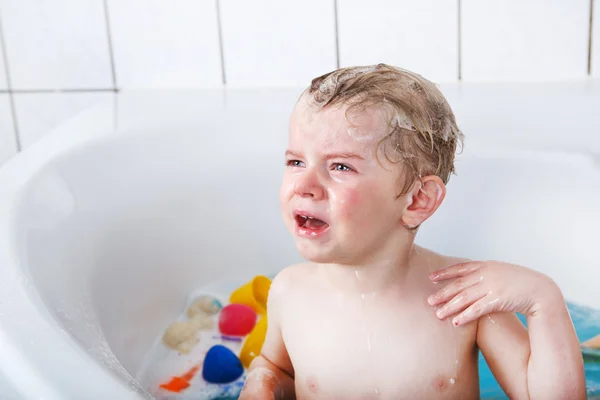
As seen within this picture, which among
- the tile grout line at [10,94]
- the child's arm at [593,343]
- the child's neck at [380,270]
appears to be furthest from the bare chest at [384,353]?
the tile grout line at [10,94]

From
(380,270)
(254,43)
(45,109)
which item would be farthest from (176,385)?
(45,109)

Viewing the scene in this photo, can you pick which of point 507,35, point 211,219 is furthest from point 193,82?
point 507,35

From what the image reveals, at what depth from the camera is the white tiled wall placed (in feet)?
4.53

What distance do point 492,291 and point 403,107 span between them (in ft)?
0.66

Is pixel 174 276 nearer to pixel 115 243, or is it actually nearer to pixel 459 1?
pixel 115 243

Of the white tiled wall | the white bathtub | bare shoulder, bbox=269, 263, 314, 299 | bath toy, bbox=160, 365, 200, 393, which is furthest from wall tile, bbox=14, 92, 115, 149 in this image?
bare shoulder, bbox=269, 263, 314, 299

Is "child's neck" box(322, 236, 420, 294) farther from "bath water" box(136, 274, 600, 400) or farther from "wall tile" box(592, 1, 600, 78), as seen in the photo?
"wall tile" box(592, 1, 600, 78)

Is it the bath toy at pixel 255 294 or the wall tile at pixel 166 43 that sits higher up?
the wall tile at pixel 166 43

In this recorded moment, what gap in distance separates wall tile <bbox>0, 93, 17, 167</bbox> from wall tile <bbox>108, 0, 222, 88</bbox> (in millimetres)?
309

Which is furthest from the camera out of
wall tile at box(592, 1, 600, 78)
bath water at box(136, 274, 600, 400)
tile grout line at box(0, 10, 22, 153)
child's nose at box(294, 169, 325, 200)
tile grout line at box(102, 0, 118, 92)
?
tile grout line at box(0, 10, 22, 153)

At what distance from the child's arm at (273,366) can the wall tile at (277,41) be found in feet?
2.35

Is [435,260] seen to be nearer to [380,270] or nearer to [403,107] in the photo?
[380,270]

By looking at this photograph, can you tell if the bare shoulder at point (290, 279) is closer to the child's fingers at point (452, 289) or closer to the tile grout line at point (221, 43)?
the child's fingers at point (452, 289)

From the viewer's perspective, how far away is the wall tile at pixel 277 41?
1.46m
